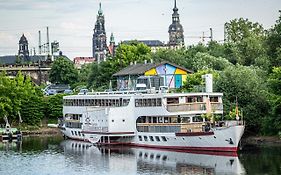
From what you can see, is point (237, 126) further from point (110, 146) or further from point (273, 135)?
point (110, 146)

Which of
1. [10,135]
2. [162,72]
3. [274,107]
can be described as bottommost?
[10,135]

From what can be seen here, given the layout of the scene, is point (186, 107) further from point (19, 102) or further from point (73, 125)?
point (19, 102)

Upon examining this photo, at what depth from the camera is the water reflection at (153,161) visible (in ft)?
192

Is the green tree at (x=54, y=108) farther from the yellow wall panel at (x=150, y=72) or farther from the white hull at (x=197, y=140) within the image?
the white hull at (x=197, y=140)

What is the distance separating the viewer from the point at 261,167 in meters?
58.4

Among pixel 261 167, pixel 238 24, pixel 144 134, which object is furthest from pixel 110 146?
pixel 238 24

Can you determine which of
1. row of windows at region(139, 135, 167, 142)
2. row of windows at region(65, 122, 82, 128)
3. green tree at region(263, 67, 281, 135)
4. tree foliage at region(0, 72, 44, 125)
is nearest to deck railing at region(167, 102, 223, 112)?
row of windows at region(139, 135, 167, 142)

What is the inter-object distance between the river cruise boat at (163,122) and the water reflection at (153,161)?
4.43ft

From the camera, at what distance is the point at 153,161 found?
63.8 m

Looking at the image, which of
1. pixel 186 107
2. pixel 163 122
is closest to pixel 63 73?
pixel 163 122

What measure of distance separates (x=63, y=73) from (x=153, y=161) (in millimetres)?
93596

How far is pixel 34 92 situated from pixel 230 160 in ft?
161

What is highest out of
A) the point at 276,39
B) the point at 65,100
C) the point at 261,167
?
the point at 276,39

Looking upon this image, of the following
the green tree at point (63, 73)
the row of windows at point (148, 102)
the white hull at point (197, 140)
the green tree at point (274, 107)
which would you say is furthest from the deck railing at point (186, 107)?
the green tree at point (63, 73)
